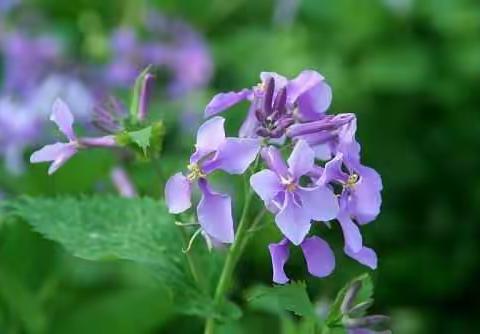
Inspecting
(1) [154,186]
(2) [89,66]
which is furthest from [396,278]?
(2) [89,66]

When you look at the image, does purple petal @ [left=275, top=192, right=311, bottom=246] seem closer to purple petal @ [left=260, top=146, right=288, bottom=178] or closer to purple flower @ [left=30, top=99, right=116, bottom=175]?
purple petal @ [left=260, top=146, right=288, bottom=178]

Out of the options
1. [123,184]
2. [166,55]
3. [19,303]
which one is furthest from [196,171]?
[166,55]

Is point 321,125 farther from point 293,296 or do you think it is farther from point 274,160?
point 293,296

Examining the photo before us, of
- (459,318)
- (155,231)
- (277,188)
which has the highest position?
(277,188)

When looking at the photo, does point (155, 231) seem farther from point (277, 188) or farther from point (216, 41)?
point (216, 41)

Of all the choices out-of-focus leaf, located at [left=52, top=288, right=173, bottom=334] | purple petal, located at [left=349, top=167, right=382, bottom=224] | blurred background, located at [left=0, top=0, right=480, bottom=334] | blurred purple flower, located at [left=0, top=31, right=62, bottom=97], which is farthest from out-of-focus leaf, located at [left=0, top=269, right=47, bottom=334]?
blurred purple flower, located at [left=0, top=31, right=62, bottom=97]

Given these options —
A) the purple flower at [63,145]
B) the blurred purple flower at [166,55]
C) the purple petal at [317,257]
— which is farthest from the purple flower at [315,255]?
the blurred purple flower at [166,55]
